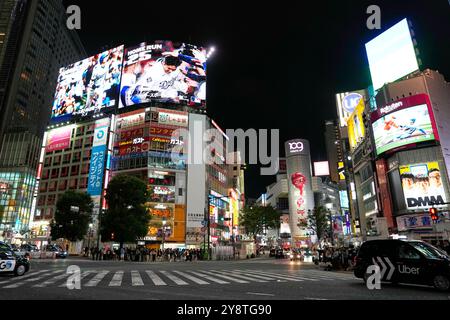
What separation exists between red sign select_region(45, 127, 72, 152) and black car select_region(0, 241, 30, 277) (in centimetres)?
7156

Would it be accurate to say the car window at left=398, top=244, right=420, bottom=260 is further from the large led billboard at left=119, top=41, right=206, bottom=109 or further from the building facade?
the building facade

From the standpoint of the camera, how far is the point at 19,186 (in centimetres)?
10094

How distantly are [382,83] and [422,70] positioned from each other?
682 cm

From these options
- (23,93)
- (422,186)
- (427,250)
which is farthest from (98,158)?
(427,250)

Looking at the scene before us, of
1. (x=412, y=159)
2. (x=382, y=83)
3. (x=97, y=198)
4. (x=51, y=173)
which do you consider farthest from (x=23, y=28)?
(x=412, y=159)

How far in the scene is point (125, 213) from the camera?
4288cm

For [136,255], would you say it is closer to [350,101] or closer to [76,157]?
[76,157]

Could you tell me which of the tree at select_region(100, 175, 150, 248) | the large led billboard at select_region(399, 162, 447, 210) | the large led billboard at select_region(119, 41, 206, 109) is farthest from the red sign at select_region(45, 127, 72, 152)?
the large led billboard at select_region(399, 162, 447, 210)

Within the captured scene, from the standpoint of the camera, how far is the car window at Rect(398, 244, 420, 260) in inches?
399

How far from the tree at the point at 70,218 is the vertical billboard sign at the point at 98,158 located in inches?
680

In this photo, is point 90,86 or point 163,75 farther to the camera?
point 90,86

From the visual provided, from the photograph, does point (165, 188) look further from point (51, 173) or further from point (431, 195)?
point (431, 195)

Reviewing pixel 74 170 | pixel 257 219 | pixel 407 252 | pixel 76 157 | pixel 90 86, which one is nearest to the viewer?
pixel 407 252

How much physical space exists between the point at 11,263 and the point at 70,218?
122ft
